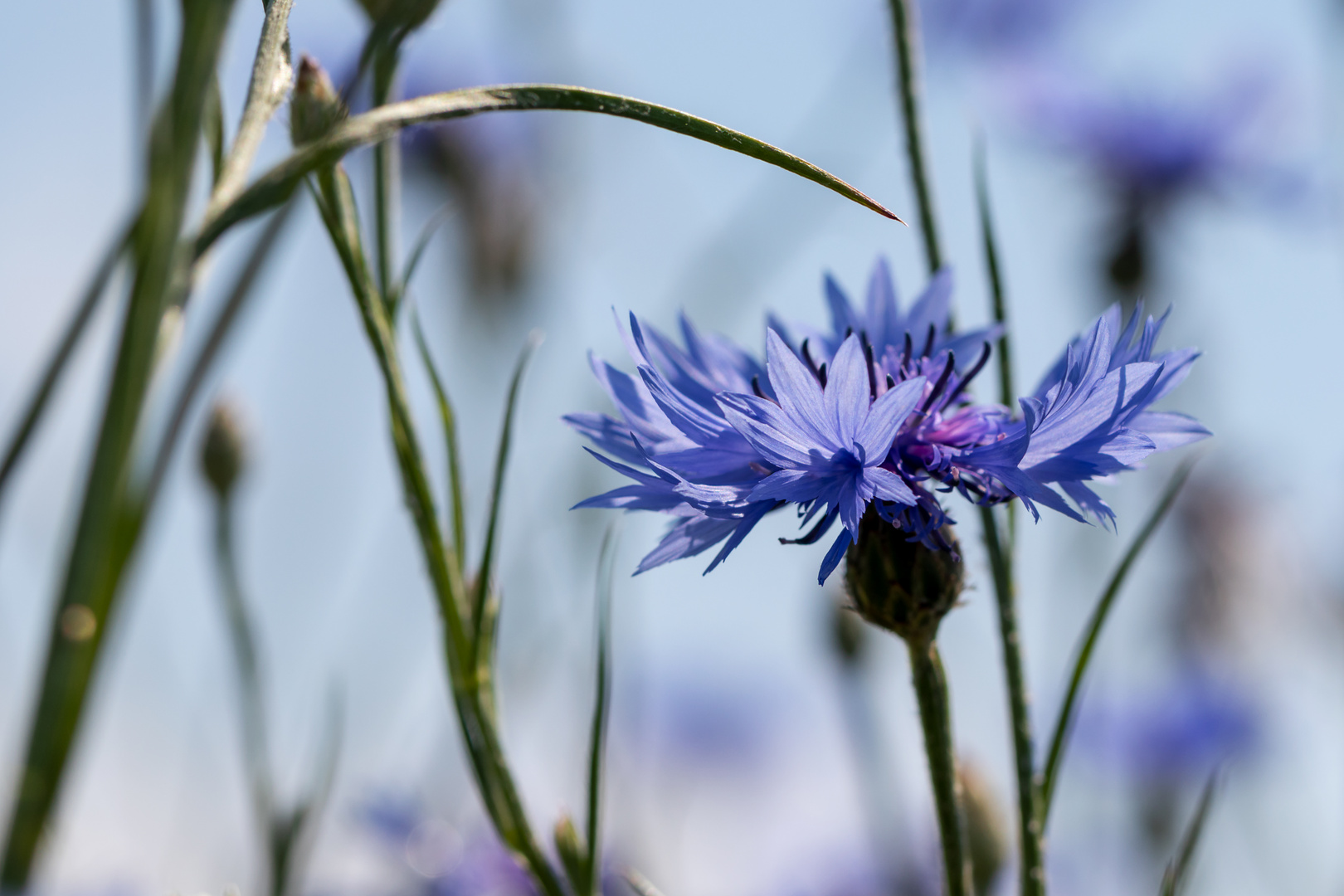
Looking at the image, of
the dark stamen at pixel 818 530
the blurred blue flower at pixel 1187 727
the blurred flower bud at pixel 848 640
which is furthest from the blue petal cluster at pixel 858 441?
the blurred blue flower at pixel 1187 727

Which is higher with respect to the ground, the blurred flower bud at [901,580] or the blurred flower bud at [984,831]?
the blurred flower bud at [901,580]

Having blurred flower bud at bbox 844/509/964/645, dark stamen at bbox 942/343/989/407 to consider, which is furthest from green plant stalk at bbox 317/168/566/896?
dark stamen at bbox 942/343/989/407

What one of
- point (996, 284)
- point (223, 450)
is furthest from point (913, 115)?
point (223, 450)

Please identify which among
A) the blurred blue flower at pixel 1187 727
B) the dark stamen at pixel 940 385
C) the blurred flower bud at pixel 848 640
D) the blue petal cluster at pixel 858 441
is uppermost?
the dark stamen at pixel 940 385

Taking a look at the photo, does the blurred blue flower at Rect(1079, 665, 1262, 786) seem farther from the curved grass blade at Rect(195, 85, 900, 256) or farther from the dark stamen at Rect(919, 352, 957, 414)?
the curved grass blade at Rect(195, 85, 900, 256)

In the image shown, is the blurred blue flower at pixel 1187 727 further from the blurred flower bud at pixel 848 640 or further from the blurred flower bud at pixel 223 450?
the blurred flower bud at pixel 223 450

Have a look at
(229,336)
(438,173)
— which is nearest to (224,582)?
(229,336)

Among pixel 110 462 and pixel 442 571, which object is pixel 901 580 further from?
pixel 110 462
